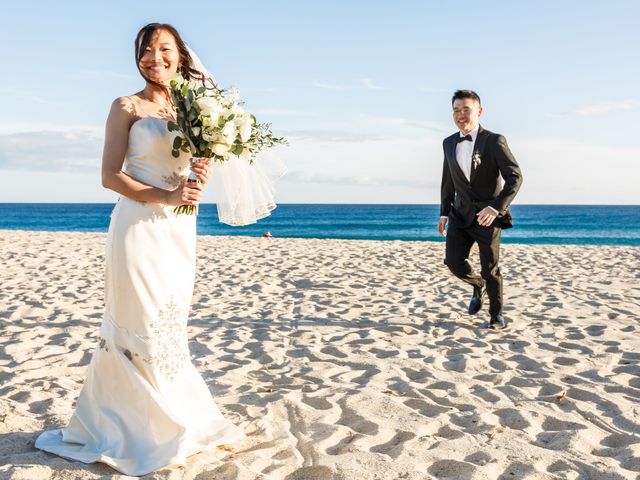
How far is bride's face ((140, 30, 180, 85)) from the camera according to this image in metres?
3.12

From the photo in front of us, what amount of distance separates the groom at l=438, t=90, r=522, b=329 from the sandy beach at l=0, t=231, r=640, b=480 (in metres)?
0.64

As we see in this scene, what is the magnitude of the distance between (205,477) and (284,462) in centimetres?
40

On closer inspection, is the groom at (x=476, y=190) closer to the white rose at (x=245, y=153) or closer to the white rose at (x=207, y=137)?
the white rose at (x=245, y=153)

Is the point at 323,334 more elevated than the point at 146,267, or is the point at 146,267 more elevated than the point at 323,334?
the point at 146,267

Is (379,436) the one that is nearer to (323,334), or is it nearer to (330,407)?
(330,407)

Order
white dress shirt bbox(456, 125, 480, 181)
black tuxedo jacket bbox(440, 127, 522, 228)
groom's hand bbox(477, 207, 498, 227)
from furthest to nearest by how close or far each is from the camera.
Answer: white dress shirt bbox(456, 125, 480, 181) < black tuxedo jacket bbox(440, 127, 522, 228) < groom's hand bbox(477, 207, 498, 227)

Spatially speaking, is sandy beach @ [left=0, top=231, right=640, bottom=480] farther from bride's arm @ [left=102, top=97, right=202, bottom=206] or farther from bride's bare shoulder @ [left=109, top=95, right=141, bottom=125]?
bride's bare shoulder @ [left=109, top=95, right=141, bottom=125]

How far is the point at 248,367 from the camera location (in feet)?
16.6

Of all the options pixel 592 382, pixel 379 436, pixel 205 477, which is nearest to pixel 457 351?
pixel 592 382

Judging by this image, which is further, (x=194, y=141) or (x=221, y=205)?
(x=221, y=205)

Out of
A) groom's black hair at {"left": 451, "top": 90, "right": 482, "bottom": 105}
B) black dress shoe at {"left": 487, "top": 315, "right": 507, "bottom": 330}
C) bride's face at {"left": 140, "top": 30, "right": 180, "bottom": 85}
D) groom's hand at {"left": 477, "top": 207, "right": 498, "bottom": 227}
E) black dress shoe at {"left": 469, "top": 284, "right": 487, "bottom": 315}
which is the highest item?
groom's black hair at {"left": 451, "top": 90, "right": 482, "bottom": 105}

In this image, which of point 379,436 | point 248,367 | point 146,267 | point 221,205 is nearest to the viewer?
point 146,267

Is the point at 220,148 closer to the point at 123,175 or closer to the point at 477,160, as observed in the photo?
the point at 123,175

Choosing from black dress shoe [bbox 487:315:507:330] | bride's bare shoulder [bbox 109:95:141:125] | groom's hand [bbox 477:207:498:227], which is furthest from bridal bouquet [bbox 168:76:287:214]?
black dress shoe [bbox 487:315:507:330]
